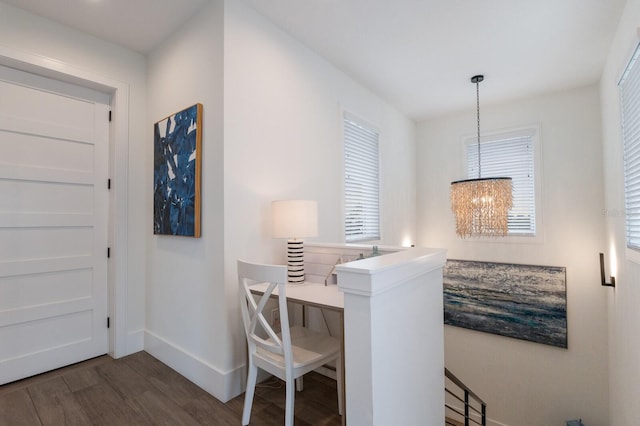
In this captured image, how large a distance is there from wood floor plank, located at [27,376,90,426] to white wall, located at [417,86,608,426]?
4179 mm

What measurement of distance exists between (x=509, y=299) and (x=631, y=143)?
236 centimetres

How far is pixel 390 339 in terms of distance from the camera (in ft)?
4.62

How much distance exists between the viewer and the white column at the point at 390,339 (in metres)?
1.28

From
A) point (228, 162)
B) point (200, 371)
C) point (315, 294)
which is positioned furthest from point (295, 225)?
point (200, 371)

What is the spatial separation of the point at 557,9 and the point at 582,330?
3.36 metres

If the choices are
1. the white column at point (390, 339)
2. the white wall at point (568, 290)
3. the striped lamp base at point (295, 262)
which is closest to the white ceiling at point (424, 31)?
the white wall at point (568, 290)

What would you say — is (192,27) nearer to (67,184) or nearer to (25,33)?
(25,33)

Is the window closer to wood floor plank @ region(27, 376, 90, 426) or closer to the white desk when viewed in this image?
the white desk

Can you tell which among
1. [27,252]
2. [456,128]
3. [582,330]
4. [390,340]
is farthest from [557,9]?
[27,252]

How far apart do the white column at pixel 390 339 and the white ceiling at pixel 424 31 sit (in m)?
1.92

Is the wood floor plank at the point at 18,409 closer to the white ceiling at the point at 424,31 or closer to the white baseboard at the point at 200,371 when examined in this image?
the white baseboard at the point at 200,371

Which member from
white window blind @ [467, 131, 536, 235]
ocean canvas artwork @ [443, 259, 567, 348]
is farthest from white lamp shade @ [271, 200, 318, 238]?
white window blind @ [467, 131, 536, 235]

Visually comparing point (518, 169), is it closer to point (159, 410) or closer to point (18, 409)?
point (159, 410)

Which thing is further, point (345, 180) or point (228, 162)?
point (345, 180)
